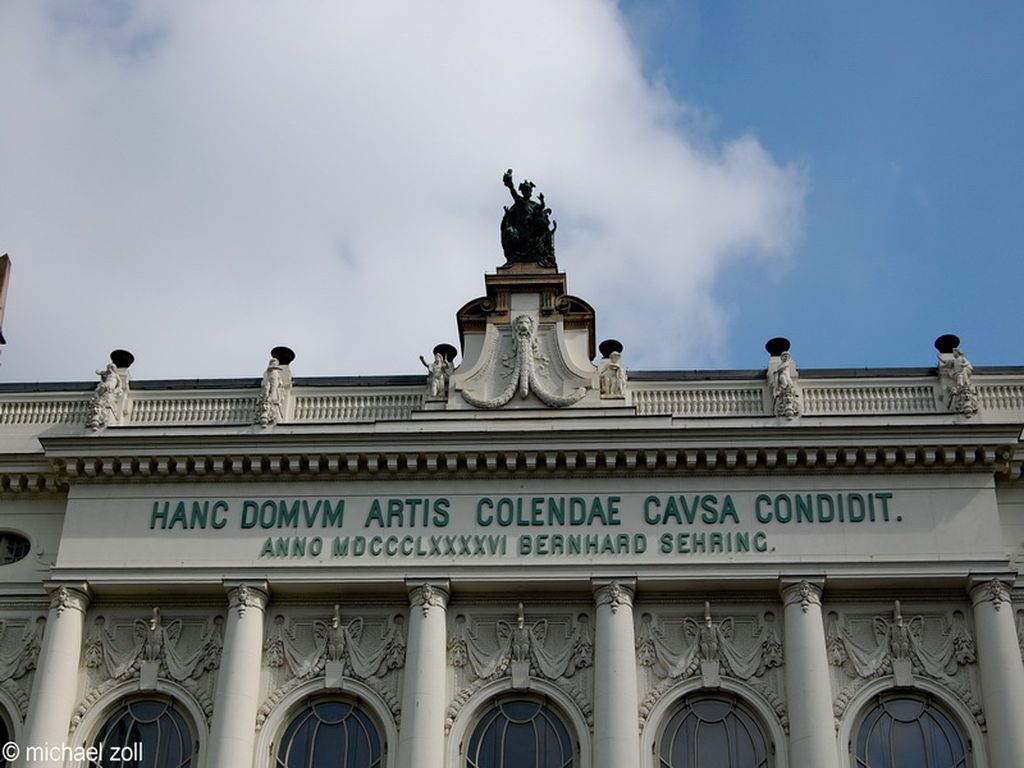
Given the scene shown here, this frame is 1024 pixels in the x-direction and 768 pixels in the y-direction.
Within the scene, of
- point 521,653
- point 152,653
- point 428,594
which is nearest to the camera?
point 521,653

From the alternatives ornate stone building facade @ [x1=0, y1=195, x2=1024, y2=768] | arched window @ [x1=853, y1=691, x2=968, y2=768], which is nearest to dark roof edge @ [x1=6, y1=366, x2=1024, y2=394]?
ornate stone building facade @ [x1=0, y1=195, x2=1024, y2=768]

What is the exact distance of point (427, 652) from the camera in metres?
33.3

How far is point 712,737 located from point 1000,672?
18.5 ft

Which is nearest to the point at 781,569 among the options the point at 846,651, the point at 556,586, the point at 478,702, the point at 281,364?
the point at 846,651

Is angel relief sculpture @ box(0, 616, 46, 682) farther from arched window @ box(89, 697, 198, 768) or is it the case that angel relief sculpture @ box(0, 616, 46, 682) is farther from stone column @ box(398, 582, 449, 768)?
stone column @ box(398, 582, 449, 768)

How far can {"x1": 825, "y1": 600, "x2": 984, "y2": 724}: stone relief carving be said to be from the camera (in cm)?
3300

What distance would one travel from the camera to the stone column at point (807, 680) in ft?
105

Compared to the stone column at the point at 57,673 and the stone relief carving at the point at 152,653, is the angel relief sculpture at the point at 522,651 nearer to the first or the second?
the stone relief carving at the point at 152,653

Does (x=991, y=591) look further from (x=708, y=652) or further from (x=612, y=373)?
(x=612, y=373)

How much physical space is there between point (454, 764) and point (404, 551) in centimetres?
445

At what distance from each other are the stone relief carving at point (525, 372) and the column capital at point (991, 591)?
29.3 feet

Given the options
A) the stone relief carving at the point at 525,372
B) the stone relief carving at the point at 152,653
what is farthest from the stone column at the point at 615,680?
the stone relief carving at the point at 152,653

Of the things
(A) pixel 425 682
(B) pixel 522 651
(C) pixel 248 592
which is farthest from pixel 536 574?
(C) pixel 248 592

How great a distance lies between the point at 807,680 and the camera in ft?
107
